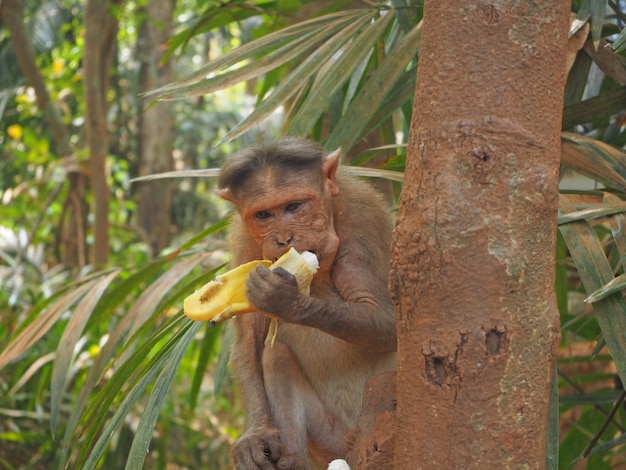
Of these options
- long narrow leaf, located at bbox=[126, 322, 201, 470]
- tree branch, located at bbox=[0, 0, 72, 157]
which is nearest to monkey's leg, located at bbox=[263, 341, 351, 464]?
long narrow leaf, located at bbox=[126, 322, 201, 470]

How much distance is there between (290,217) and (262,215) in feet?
0.35

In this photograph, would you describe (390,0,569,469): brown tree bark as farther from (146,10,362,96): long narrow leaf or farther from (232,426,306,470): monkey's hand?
(146,10,362,96): long narrow leaf

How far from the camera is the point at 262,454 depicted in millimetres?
2943

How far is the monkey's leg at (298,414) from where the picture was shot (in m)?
3.12

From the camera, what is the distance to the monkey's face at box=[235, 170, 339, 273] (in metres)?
2.94

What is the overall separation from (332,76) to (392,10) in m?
0.41

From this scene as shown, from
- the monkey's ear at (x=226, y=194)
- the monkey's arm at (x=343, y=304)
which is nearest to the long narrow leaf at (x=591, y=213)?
the monkey's arm at (x=343, y=304)

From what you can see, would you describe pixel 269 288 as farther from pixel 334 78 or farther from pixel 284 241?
pixel 334 78

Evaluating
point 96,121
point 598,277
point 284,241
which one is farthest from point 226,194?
point 96,121

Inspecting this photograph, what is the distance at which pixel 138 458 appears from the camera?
245 cm

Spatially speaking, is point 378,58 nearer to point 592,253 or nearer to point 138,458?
point 592,253

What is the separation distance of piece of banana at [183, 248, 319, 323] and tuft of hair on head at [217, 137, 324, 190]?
1.36ft

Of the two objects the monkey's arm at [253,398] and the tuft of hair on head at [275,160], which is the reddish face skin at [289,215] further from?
the monkey's arm at [253,398]

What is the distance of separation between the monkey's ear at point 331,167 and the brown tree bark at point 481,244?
1.52 m
